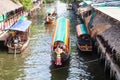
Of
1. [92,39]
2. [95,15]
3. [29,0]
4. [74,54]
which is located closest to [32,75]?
[74,54]

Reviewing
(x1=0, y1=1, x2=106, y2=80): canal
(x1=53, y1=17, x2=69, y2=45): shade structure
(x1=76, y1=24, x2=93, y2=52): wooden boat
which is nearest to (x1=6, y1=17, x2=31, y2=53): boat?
(x1=0, y1=1, x2=106, y2=80): canal

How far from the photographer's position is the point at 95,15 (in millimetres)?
45438

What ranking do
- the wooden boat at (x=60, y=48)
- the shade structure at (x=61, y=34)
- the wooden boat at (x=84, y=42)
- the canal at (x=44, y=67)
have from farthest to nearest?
the wooden boat at (x=84, y=42), the shade structure at (x=61, y=34), the wooden boat at (x=60, y=48), the canal at (x=44, y=67)

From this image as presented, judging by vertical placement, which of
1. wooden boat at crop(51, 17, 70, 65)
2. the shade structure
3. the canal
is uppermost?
the shade structure

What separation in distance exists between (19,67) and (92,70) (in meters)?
7.06

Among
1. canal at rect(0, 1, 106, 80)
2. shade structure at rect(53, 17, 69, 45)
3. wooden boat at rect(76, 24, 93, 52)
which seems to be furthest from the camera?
wooden boat at rect(76, 24, 93, 52)

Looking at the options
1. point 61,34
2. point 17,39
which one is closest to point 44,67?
point 61,34

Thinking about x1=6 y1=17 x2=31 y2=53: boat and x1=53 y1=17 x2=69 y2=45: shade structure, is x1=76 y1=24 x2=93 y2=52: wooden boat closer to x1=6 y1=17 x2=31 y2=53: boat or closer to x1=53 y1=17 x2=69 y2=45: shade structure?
x1=53 y1=17 x2=69 y2=45: shade structure

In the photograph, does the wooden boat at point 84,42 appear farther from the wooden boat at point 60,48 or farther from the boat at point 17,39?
the boat at point 17,39

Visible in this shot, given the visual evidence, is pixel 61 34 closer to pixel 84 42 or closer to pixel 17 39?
pixel 84 42

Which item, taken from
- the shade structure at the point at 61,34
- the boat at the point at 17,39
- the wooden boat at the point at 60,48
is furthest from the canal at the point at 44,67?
the shade structure at the point at 61,34

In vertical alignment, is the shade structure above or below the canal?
above

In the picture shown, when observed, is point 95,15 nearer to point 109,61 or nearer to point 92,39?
point 92,39

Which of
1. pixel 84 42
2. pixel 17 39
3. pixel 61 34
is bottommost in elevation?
pixel 84 42
